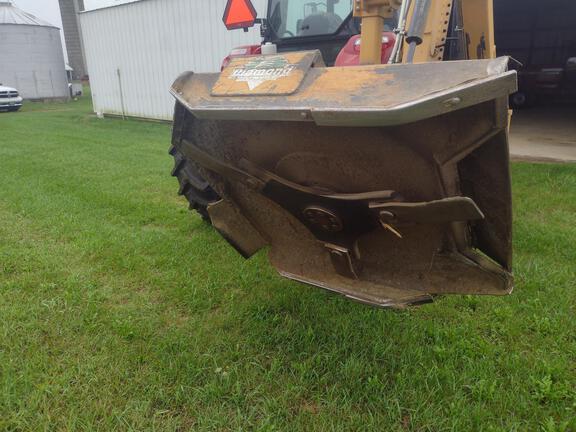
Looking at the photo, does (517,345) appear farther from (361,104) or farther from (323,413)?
(361,104)

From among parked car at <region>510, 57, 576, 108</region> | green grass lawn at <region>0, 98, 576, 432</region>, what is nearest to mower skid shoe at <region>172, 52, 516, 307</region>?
green grass lawn at <region>0, 98, 576, 432</region>

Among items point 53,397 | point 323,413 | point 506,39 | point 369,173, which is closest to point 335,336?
point 323,413

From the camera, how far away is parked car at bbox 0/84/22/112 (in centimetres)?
1616

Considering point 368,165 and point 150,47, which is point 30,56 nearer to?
point 150,47

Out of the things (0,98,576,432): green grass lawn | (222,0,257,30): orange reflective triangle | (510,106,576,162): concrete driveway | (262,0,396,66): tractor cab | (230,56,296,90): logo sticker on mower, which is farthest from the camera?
(510,106,576,162): concrete driveway

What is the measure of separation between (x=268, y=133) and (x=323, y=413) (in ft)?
3.60

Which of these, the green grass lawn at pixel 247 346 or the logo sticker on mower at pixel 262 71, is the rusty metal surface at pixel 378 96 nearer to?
the logo sticker on mower at pixel 262 71

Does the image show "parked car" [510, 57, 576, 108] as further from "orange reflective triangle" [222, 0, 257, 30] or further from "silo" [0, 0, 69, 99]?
"silo" [0, 0, 69, 99]

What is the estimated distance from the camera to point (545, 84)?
10875mm

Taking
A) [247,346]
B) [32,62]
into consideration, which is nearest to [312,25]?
[247,346]

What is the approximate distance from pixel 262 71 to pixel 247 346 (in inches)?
49.4

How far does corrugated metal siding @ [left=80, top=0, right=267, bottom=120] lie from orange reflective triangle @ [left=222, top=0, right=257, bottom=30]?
6030 mm

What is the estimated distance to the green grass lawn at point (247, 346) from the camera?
1.87 m

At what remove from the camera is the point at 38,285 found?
2.90 metres
